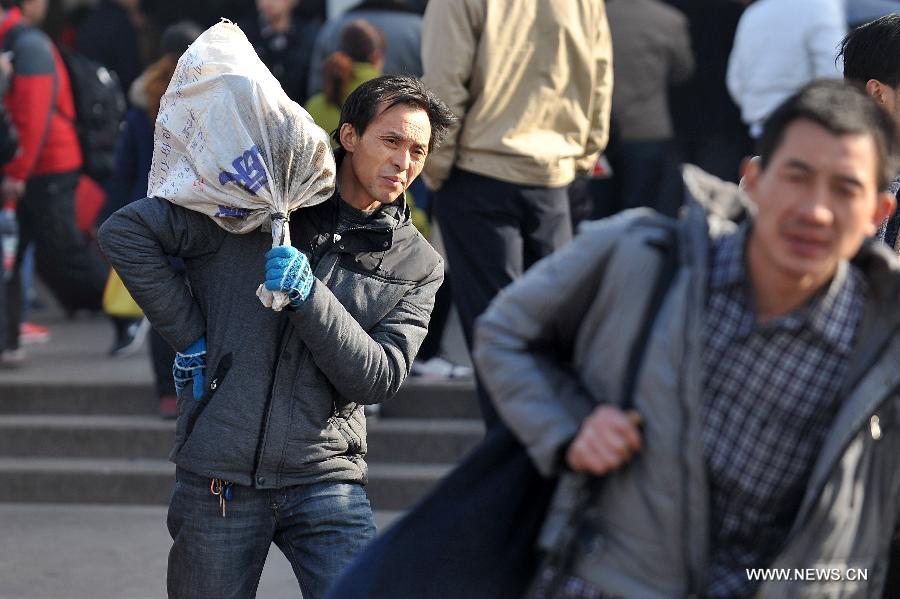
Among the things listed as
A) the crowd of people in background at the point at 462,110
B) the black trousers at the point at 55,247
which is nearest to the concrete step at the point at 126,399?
the crowd of people in background at the point at 462,110

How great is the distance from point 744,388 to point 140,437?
4775mm

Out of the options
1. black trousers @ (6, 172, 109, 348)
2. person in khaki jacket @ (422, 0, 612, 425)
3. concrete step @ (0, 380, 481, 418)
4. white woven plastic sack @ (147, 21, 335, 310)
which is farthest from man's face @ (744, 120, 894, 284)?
black trousers @ (6, 172, 109, 348)

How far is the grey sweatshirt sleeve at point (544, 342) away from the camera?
2533mm

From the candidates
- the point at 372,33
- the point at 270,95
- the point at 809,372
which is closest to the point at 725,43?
the point at 372,33

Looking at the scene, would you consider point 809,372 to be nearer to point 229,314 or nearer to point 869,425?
point 869,425

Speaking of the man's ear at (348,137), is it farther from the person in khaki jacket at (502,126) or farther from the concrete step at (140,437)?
the concrete step at (140,437)

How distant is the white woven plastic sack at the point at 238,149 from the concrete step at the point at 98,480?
3076mm

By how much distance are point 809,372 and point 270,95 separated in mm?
1626

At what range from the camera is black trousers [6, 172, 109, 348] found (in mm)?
7699

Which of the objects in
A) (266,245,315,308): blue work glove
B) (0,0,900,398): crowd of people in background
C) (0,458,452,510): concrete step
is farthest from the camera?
(0,458,452,510): concrete step

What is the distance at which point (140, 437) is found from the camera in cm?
685

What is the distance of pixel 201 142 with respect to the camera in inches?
142

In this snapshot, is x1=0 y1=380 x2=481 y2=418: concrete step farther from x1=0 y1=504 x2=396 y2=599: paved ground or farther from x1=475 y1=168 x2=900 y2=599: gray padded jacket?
x1=475 y1=168 x2=900 y2=599: gray padded jacket

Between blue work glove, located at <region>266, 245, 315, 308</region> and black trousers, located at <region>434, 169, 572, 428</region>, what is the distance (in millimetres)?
2432
